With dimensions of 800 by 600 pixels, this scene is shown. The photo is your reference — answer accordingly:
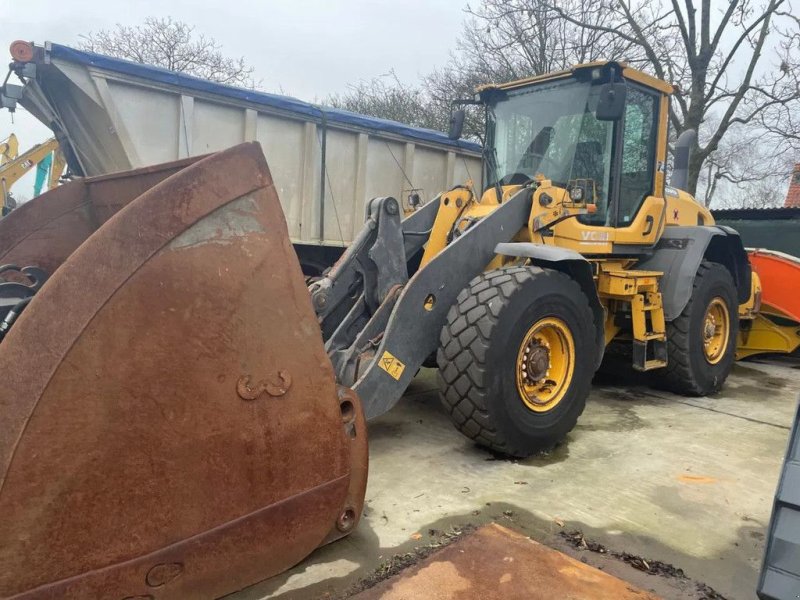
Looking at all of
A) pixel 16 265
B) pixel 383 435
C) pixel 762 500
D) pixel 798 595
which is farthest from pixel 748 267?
pixel 16 265

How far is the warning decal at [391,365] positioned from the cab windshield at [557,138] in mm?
2210

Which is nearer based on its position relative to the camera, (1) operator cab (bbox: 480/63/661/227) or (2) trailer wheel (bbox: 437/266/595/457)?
(2) trailer wheel (bbox: 437/266/595/457)

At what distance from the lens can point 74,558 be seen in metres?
1.71

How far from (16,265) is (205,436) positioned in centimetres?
191

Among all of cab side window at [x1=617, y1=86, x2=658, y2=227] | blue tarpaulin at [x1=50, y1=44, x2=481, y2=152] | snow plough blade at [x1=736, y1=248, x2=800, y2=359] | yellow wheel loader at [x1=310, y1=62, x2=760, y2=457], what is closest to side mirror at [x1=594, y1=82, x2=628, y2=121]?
yellow wheel loader at [x1=310, y1=62, x2=760, y2=457]

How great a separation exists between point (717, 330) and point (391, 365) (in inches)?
160

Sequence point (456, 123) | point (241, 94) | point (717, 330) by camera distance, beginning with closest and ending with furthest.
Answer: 1. point (456, 123)
2. point (717, 330)
3. point (241, 94)

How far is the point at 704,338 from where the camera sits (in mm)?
5535

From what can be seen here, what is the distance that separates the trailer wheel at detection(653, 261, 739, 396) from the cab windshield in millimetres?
1375

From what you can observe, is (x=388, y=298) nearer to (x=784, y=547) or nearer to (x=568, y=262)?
(x=568, y=262)

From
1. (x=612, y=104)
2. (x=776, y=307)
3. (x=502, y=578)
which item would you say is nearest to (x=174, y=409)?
(x=502, y=578)

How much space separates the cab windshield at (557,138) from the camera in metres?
4.73

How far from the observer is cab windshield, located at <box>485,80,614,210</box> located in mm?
4727

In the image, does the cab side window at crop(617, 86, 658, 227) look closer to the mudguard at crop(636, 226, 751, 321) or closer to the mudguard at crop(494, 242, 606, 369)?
the mudguard at crop(636, 226, 751, 321)
